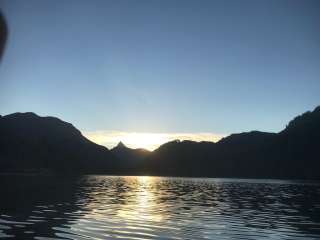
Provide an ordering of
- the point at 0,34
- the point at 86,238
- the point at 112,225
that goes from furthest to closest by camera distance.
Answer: the point at 112,225 < the point at 86,238 < the point at 0,34

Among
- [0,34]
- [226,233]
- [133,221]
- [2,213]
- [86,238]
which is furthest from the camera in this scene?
[2,213]

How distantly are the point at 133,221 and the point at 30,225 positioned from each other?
9822 millimetres

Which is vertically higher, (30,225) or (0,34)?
(0,34)

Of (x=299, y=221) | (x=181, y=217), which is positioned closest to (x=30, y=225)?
(x=181, y=217)

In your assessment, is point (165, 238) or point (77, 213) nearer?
point (165, 238)

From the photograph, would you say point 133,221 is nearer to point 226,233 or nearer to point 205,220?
point 205,220

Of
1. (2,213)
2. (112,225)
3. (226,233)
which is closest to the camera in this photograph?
(226,233)

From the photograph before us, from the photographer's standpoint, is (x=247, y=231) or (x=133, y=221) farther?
(x=133, y=221)

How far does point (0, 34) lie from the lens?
11.0m

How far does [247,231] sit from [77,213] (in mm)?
20062

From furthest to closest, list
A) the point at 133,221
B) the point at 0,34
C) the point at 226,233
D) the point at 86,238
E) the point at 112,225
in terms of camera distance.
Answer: the point at 133,221
the point at 112,225
the point at 226,233
the point at 86,238
the point at 0,34

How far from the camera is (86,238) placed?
3425cm

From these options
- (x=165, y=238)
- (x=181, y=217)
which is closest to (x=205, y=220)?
(x=181, y=217)

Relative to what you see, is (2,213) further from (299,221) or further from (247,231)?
(299,221)
